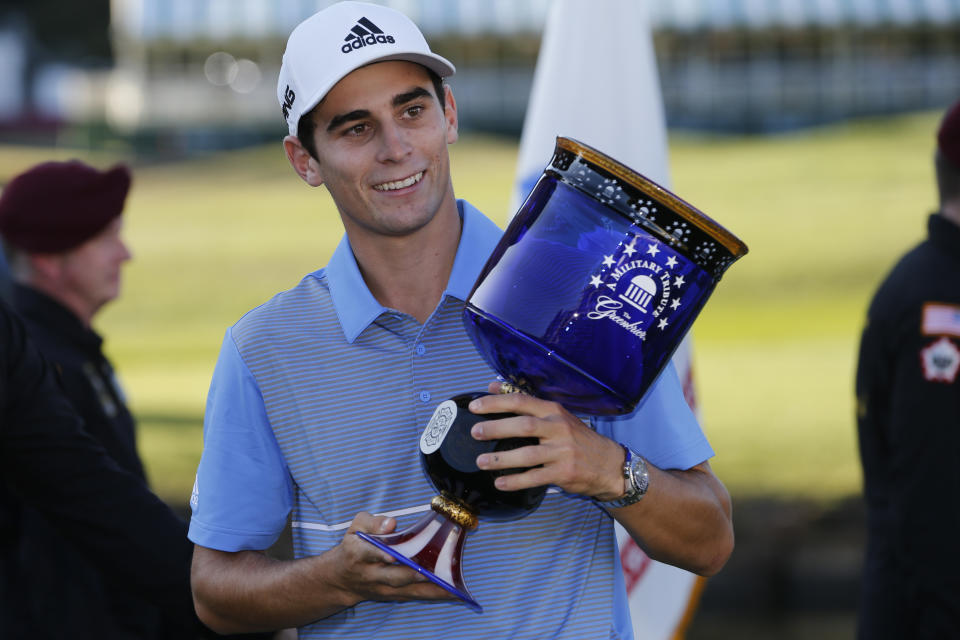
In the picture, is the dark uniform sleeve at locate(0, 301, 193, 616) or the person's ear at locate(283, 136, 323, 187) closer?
the person's ear at locate(283, 136, 323, 187)

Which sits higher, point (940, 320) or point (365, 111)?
point (365, 111)

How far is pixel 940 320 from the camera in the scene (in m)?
3.28

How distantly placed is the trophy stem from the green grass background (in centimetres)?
522

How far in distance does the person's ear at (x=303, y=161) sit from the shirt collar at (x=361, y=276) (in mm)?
133

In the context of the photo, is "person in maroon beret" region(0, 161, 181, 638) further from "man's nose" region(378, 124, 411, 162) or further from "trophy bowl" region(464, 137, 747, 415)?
"trophy bowl" region(464, 137, 747, 415)

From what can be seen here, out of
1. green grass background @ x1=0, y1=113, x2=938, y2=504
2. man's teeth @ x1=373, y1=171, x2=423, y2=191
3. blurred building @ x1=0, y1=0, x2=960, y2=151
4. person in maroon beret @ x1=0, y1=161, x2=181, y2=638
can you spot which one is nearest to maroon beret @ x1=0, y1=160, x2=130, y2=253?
person in maroon beret @ x1=0, y1=161, x2=181, y2=638

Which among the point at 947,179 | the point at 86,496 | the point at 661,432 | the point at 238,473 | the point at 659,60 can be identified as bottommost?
the point at 659,60

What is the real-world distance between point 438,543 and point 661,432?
0.45 meters

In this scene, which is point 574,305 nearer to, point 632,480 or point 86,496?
point 632,480

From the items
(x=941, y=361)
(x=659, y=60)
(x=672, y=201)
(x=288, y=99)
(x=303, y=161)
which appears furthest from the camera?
(x=659, y=60)

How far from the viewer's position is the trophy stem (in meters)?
1.85

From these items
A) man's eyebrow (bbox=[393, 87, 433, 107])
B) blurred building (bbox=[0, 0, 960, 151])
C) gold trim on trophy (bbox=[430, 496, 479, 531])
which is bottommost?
blurred building (bbox=[0, 0, 960, 151])

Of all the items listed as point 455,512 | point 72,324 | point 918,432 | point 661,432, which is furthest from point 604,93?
point 455,512

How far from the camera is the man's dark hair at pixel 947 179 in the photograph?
11.2 feet
